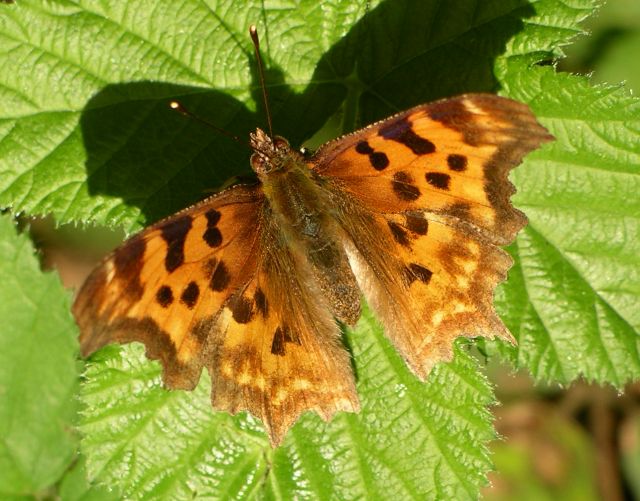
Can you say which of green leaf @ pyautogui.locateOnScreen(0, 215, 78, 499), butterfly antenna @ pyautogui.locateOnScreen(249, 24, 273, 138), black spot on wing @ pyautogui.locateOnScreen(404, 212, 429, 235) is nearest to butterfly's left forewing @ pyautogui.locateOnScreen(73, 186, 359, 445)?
butterfly antenna @ pyautogui.locateOnScreen(249, 24, 273, 138)

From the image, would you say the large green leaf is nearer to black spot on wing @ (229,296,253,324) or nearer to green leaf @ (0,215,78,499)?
black spot on wing @ (229,296,253,324)

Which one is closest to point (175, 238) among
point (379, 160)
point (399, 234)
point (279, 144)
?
point (279, 144)

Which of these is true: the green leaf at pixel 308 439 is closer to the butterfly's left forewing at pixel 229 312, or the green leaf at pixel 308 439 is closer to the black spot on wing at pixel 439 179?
the butterfly's left forewing at pixel 229 312

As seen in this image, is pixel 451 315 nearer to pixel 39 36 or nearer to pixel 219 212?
pixel 219 212

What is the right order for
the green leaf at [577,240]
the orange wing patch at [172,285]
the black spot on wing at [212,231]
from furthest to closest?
1. the green leaf at [577,240]
2. the black spot on wing at [212,231]
3. the orange wing patch at [172,285]

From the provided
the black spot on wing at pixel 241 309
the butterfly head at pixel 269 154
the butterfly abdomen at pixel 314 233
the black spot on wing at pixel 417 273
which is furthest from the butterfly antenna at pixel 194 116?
the black spot on wing at pixel 417 273

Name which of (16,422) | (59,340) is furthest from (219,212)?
(16,422)
